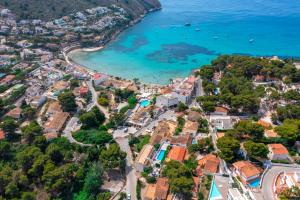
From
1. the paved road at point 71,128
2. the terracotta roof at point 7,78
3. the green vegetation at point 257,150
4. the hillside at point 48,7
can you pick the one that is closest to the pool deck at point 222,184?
the green vegetation at point 257,150

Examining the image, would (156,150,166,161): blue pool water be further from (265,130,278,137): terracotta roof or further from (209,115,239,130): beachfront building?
(265,130,278,137): terracotta roof

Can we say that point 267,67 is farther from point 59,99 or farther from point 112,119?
point 59,99

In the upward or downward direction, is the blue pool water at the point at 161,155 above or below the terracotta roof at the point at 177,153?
below

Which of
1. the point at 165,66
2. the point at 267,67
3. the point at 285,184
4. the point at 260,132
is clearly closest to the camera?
the point at 285,184

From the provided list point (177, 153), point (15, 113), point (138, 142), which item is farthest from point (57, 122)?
point (177, 153)

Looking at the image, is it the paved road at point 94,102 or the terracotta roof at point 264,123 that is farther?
the paved road at point 94,102

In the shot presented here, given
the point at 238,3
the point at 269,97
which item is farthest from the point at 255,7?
the point at 269,97

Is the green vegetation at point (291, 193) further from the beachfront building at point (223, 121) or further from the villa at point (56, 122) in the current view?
the villa at point (56, 122)
